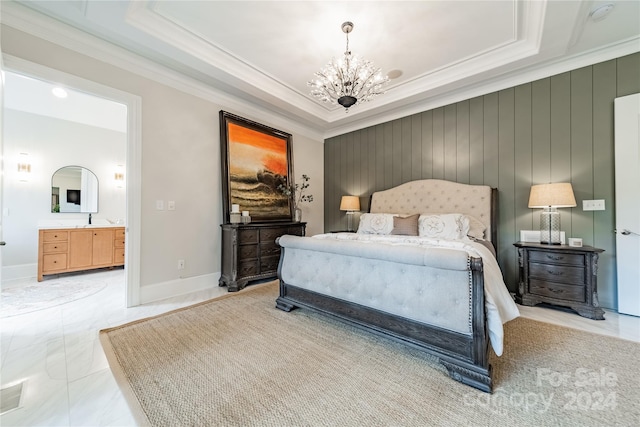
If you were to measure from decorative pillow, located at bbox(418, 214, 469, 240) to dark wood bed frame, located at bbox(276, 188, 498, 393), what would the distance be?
1576mm

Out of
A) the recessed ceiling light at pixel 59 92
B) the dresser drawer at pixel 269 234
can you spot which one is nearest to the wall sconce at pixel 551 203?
the dresser drawer at pixel 269 234

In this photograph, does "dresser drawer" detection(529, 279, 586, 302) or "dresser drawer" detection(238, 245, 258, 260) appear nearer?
"dresser drawer" detection(529, 279, 586, 302)

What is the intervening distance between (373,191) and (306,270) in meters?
2.59

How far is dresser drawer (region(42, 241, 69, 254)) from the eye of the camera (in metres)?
3.96

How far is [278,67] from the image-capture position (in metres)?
3.23

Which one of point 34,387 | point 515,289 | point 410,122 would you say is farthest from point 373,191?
point 34,387

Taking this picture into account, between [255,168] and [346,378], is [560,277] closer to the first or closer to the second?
[346,378]

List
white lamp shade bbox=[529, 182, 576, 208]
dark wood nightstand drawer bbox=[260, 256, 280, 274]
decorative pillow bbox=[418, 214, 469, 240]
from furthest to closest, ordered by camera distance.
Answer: dark wood nightstand drawer bbox=[260, 256, 280, 274] < decorative pillow bbox=[418, 214, 469, 240] < white lamp shade bbox=[529, 182, 576, 208]

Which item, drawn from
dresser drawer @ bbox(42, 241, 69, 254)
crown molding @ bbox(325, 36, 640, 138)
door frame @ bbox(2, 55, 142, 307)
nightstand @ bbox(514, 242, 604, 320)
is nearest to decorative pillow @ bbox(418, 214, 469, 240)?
nightstand @ bbox(514, 242, 604, 320)

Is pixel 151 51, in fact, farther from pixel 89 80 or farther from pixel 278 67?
pixel 278 67

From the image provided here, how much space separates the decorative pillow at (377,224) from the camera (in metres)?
3.57

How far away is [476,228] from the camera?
318 centimetres

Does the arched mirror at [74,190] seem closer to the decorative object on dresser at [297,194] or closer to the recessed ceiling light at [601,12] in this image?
the decorative object on dresser at [297,194]

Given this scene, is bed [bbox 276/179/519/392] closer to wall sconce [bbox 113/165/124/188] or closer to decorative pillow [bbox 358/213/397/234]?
decorative pillow [bbox 358/213/397/234]
